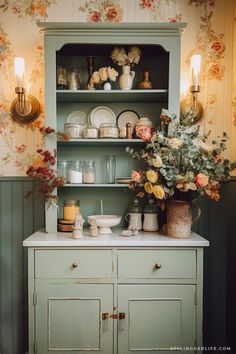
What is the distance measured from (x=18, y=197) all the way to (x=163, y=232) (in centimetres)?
108

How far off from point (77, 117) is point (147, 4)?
98 cm

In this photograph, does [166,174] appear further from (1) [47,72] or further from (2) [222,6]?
(2) [222,6]

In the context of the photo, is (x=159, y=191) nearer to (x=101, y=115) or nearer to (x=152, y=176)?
(x=152, y=176)

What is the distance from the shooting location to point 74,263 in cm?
184

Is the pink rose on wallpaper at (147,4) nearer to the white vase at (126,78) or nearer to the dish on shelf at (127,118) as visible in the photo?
the white vase at (126,78)

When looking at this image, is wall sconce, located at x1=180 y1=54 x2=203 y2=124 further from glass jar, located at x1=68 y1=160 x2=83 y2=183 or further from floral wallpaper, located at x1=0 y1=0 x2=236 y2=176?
glass jar, located at x1=68 y1=160 x2=83 y2=183

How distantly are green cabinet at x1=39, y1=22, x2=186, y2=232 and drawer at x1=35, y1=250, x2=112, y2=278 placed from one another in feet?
0.83

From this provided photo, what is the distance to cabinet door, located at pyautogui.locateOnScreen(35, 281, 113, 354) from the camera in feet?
6.01

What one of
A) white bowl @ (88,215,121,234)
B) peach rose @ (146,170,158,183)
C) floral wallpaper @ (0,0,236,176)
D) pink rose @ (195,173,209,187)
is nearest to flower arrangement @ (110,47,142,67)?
floral wallpaper @ (0,0,236,176)

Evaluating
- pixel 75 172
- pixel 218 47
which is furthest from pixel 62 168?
pixel 218 47

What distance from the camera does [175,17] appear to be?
2.34m

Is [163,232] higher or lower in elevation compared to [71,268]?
higher

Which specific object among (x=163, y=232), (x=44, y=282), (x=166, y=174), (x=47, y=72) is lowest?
(x=44, y=282)

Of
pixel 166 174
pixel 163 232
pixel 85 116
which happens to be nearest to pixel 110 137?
pixel 85 116
